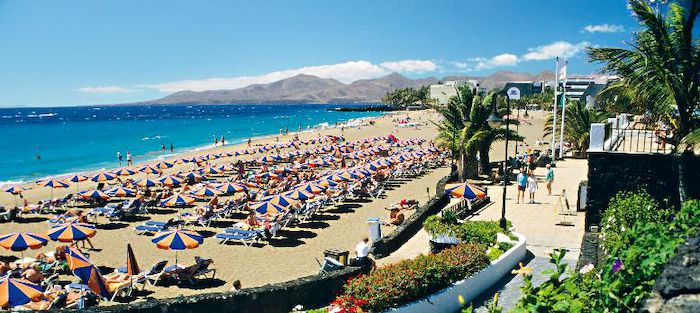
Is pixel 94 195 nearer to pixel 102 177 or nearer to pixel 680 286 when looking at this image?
pixel 102 177

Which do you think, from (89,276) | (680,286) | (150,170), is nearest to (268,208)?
(89,276)

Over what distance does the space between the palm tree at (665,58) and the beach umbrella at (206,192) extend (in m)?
15.5

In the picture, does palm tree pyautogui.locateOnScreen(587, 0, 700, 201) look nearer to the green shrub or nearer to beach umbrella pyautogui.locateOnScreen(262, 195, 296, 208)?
the green shrub

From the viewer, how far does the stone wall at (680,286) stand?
309cm

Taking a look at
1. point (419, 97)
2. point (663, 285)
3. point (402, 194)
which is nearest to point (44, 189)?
point (402, 194)

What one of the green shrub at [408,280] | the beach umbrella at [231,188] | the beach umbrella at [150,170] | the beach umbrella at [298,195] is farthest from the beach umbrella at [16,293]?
the beach umbrella at [150,170]

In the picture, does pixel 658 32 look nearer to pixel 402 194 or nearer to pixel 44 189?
pixel 402 194

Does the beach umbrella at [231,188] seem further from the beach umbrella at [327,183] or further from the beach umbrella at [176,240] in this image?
the beach umbrella at [176,240]

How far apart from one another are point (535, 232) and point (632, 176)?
132 inches

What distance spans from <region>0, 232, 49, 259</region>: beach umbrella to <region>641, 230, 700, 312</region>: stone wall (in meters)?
14.7

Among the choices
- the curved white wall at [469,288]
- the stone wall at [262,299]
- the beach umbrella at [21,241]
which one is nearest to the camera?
the stone wall at [262,299]

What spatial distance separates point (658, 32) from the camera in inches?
356

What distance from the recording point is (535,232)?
14.2 metres

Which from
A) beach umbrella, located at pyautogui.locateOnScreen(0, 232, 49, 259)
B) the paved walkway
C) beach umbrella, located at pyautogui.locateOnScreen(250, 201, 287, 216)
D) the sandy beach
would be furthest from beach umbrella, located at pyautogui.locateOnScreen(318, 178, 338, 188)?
beach umbrella, located at pyautogui.locateOnScreen(0, 232, 49, 259)
